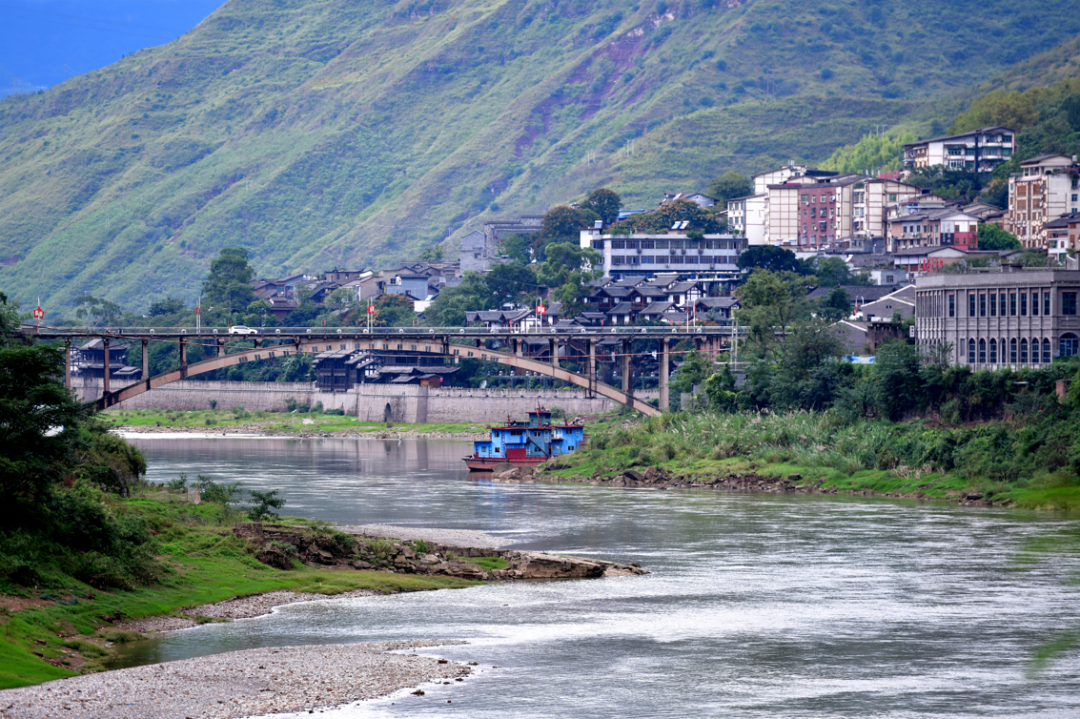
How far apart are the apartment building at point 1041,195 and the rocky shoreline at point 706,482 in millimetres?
74741

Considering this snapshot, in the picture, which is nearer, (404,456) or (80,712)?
(80,712)

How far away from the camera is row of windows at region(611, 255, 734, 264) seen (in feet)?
501

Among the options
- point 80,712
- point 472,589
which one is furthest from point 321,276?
point 80,712

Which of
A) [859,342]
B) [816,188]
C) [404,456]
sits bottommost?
[404,456]

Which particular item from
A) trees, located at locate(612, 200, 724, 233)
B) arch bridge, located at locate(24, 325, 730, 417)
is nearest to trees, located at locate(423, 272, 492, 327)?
trees, located at locate(612, 200, 724, 233)

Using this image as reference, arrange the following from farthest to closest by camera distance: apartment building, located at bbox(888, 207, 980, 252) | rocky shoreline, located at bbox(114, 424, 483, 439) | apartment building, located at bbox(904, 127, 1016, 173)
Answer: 1. apartment building, located at bbox(904, 127, 1016, 173)
2. apartment building, located at bbox(888, 207, 980, 252)
3. rocky shoreline, located at bbox(114, 424, 483, 439)

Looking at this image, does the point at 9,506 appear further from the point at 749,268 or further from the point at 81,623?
the point at 749,268

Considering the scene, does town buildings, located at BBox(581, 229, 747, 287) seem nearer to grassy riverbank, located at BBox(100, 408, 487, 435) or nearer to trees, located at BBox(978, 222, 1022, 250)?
trees, located at BBox(978, 222, 1022, 250)

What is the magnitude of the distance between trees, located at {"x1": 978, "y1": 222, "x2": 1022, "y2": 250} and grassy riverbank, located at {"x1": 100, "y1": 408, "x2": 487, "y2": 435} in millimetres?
53724

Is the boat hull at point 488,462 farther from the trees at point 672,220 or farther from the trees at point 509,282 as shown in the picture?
the trees at point 672,220

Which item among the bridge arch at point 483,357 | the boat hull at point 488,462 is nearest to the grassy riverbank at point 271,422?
the bridge arch at point 483,357

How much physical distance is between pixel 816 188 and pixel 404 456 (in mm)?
90364

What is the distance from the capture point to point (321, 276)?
194375 millimetres

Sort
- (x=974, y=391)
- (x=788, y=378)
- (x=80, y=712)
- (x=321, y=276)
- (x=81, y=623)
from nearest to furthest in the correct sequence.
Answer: (x=80, y=712), (x=81, y=623), (x=974, y=391), (x=788, y=378), (x=321, y=276)
